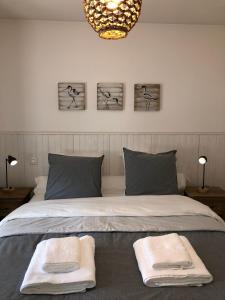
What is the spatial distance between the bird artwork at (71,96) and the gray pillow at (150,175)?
816mm

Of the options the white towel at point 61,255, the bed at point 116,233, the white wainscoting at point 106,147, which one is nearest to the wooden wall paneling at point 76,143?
the white wainscoting at point 106,147

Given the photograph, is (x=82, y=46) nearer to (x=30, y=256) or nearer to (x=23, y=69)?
(x=23, y=69)

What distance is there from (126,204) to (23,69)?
1.84 m

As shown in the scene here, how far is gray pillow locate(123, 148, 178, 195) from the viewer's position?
2.80m

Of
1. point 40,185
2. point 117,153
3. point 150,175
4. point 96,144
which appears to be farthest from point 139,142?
point 40,185

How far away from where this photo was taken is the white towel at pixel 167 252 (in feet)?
4.72

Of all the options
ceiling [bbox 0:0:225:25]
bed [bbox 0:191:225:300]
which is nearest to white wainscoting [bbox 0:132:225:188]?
bed [bbox 0:191:225:300]

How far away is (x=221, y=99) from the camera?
333 centimetres

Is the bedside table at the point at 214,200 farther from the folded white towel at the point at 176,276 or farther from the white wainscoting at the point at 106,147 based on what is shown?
the folded white towel at the point at 176,276

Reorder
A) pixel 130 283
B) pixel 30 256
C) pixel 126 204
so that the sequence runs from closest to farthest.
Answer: pixel 130 283 → pixel 30 256 → pixel 126 204

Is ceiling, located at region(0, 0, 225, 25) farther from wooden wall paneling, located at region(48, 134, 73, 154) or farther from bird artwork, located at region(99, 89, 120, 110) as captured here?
wooden wall paneling, located at region(48, 134, 73, 154)

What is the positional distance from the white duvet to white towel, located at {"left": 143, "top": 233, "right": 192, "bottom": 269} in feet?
1.80

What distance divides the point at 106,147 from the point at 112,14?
207cm

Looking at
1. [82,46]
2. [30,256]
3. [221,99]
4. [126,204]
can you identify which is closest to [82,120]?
[82,46]
